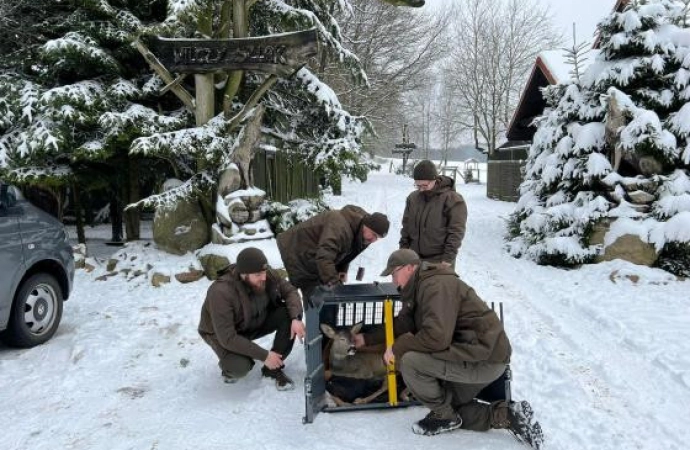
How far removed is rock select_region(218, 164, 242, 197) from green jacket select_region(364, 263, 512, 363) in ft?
17.5

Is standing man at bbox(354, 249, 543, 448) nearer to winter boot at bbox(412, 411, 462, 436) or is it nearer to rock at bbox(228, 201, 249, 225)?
winter boot at bbox(412, 411, 462, 436)

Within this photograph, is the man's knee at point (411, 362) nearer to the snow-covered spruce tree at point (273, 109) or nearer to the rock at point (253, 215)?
the rock at point (253, 215)

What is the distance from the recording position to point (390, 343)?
3617 mm

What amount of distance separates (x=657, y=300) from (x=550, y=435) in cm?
392

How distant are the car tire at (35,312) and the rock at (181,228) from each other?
3035 millimetres

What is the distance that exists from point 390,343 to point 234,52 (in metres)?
5.83

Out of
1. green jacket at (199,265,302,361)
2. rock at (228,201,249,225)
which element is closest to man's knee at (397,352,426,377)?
green jacket at (199,265,302,361)

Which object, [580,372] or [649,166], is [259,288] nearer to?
[580,372]

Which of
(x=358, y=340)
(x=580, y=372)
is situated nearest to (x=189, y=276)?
(x=358, y=340)

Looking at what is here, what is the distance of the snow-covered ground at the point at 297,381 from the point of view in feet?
11.4

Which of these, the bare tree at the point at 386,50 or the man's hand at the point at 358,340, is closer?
the man's hand at the point at 358,340

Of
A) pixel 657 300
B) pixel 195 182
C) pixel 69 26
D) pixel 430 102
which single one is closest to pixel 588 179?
pixel 657 300

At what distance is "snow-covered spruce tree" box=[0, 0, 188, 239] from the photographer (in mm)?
7418

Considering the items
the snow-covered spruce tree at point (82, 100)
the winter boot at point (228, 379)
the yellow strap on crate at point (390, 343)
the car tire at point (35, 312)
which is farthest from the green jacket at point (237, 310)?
the snow-covered spruce tree at point (82, 100)
